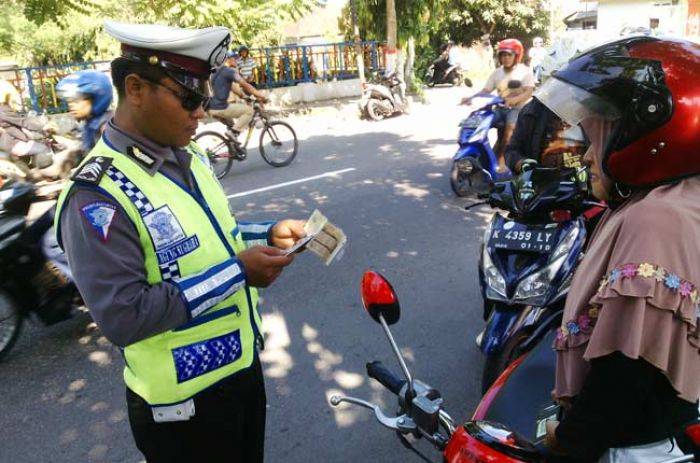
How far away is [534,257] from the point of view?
113 inches

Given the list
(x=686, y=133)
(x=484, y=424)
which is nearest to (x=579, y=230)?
(x=484, y=424)

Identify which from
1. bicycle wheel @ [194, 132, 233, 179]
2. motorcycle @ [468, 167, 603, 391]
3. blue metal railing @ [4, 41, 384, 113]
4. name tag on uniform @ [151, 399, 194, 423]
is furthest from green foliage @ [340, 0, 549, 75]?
name tag on uniform @ [151, 399, 194, 423]

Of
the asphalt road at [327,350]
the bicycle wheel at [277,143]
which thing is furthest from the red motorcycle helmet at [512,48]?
the bicycle wheel at [277,143]

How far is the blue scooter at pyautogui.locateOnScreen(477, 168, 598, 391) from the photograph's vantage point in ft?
8.87

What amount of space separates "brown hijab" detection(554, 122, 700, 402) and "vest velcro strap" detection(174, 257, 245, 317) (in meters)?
0.87

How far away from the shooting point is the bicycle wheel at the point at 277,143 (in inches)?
331

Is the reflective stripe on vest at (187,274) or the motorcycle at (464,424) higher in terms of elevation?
the reflective stripe on vest at (187,274)

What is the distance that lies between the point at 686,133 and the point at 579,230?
1.82 m

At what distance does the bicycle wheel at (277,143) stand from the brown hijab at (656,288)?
7.48 m

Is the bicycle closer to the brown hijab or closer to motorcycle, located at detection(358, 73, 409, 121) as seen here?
motorcycle, located at detection(358, 73, 409, 121)

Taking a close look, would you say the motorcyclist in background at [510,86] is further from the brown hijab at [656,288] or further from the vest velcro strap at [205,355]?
the brown hijab at [656,288]

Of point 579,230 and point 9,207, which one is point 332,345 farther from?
point 9,207

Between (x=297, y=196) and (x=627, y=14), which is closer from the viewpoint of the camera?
(x=297, y=196)

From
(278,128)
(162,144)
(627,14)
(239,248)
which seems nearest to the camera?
(162,144)
